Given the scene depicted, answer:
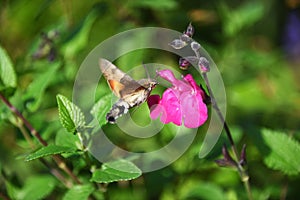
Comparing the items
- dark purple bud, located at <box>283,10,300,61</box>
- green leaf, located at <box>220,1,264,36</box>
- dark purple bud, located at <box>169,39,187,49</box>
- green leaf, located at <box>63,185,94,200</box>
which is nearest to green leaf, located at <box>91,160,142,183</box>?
green leaf, located at <box>63,185,94,200</box>

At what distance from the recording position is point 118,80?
86 centimetres

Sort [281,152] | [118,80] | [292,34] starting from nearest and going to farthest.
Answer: [118,80] < [281,152] < [292,34]

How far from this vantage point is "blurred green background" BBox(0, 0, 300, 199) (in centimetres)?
149

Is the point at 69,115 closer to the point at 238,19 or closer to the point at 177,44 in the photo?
the point at 177,44

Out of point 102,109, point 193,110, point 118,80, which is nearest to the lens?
point 118,80

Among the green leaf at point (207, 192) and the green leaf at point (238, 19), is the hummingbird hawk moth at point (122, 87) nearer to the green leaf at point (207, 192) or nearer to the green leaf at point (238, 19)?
the green leaf at point (207, 192)

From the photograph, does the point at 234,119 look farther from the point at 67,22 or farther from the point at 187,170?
the point at 67,22

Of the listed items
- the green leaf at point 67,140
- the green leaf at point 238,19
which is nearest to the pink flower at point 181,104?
the green leaf at point 67,140

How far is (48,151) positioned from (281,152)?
61 cm

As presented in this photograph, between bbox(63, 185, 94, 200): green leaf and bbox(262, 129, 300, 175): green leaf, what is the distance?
1.49 feet

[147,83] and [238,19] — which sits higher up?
[147,83]

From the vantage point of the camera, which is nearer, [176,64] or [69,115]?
[69,115]

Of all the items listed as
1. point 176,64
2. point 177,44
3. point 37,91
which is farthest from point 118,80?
point 176,64

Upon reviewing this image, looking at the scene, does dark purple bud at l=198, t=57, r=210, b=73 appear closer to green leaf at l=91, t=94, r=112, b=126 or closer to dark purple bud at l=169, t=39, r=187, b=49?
dark purple bud at l=169, t=39, r=187, b=49
